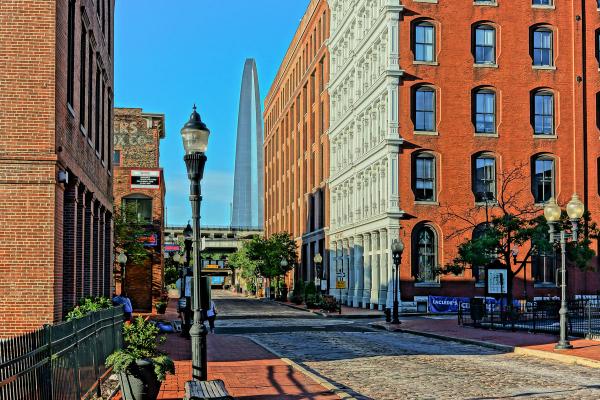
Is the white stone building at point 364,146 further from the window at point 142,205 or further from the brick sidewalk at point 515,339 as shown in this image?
the window at point 142,205

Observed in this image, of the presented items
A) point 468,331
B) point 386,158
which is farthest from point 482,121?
point 468,331

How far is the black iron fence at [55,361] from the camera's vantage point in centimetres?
752

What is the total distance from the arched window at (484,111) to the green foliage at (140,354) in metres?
40.9

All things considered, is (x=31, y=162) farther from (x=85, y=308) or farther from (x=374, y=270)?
(x=374, y=270)

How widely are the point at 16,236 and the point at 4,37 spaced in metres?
4.20

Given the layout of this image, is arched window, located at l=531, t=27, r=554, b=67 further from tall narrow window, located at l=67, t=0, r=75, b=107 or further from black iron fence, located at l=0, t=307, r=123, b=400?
black iron fence, located at l=0, t=307, r=123, b=400

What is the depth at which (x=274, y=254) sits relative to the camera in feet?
262

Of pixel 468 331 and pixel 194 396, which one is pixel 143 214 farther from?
pixel 194 396

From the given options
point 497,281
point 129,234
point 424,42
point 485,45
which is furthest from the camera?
point 129,234

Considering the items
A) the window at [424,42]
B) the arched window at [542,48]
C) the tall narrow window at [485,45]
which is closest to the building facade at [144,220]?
the window at [424,42]

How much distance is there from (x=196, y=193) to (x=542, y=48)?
149ft

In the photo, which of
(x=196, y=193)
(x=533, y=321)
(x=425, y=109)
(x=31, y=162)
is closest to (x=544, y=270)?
(x=425, y=109)

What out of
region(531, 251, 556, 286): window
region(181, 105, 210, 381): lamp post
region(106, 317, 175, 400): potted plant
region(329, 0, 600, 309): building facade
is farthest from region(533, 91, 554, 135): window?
region(106, 317, 175, 400): potted plant

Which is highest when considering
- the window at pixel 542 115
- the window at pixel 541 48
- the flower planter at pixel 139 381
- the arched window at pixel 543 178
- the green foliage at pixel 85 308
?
the window at pixel 541 48
